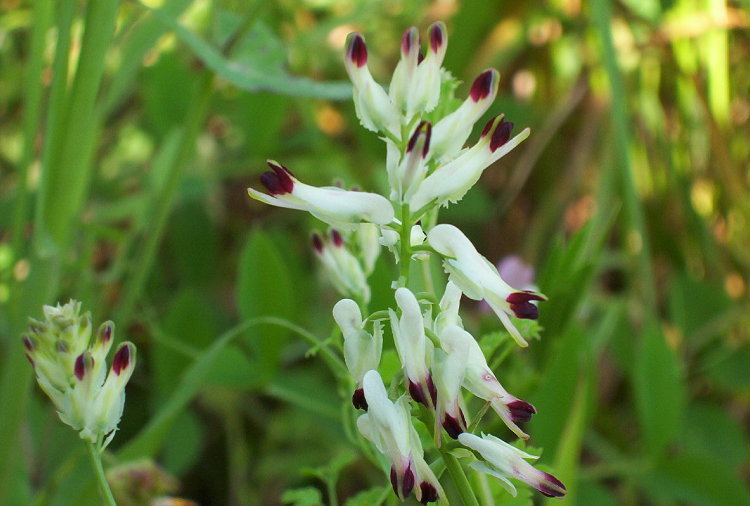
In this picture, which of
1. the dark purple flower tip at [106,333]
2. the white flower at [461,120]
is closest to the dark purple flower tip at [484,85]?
the white flower at [461,120]

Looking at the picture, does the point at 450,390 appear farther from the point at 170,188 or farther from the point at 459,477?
the point at 170,188

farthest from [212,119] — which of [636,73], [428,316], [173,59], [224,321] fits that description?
[428,316]

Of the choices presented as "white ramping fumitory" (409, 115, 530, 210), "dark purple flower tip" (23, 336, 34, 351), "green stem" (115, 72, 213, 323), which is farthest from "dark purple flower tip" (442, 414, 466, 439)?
"green stem" (115, 72, 213, 323)

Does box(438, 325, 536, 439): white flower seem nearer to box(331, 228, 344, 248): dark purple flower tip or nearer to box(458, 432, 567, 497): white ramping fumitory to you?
box(458, 432, 567, 497): white ramping fumitory

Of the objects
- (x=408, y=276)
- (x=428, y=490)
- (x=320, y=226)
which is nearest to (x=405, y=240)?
(x=408, y=276)

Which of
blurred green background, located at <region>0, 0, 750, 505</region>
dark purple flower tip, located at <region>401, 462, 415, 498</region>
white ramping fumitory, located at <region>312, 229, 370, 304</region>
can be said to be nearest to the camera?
dark purple flower tip, located at <region>401, 462, 415, 498</region>
